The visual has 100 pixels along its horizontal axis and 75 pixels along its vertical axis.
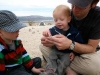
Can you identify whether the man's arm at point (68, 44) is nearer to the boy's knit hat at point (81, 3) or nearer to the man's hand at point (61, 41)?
the man's hand at point (61, 41)

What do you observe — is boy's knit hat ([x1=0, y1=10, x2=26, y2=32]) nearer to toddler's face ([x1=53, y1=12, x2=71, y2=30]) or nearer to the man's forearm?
toddler's face ([x1=53, y1=12, x2=71, y2=30])

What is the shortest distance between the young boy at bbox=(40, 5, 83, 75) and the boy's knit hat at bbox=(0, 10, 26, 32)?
56 cm

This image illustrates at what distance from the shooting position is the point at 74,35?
3.66m

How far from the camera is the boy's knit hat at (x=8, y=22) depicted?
10.3ft

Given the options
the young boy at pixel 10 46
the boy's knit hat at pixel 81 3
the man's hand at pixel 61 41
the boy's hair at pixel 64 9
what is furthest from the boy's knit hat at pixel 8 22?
the boy's knit hat at pixel 81 3

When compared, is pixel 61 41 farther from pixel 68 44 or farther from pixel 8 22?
pixel 8 22

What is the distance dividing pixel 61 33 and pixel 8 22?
89 centimetres

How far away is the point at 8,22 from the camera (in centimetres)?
319

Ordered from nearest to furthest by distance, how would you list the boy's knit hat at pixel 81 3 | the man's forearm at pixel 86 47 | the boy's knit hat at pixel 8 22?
the boy's knit hat at pixel 8 22 < the boy's knit hat at pixel 81 3 < the man's forearm at pixel 86 47

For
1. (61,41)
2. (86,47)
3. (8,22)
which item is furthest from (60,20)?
A: (8,22)

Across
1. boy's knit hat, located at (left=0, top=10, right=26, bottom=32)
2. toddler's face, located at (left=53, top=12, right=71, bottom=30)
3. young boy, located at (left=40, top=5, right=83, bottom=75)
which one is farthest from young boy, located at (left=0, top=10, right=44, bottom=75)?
toddler's face, located at (left=53, top=12, right=71, bottom=30)

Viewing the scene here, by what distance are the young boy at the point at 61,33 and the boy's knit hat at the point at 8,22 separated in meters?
0.56

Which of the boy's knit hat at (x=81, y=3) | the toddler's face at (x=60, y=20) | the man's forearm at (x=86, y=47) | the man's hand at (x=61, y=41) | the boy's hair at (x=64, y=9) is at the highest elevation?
the boy's knit hat at (x=81, y=3)

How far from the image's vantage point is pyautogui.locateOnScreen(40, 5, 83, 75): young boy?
3607 mm
